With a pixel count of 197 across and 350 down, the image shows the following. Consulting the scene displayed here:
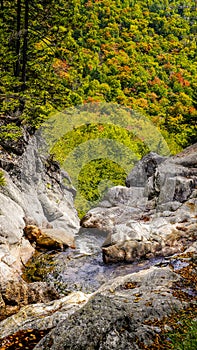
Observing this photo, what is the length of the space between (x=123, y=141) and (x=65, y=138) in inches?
360

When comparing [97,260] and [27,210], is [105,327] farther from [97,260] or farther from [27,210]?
[27,210]

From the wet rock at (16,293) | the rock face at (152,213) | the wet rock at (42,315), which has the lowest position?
the rock face at (152,213)

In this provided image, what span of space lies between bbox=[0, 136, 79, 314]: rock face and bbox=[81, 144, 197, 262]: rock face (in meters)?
1.97

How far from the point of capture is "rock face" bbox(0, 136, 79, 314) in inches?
379

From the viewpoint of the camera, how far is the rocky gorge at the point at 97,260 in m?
3.81

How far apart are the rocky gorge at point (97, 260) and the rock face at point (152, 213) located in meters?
0.05

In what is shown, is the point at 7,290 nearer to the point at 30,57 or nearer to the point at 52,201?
the point at 52,201

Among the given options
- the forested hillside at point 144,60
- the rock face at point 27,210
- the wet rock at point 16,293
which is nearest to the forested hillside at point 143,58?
the forested hillside at point 144,60

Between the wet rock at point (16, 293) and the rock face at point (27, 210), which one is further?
the rock face at point (27, 210)

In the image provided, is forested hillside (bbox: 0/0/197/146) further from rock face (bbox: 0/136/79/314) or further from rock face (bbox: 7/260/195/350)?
rock face (bbox: 7/260/195/350)

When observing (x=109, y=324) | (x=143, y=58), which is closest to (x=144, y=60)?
(x=143, y=58)

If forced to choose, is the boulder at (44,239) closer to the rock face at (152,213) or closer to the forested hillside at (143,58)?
the rock face at (152,213)

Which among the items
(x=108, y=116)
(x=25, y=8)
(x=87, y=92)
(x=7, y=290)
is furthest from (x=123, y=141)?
(x=7, y=290)

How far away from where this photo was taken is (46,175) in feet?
60.4
